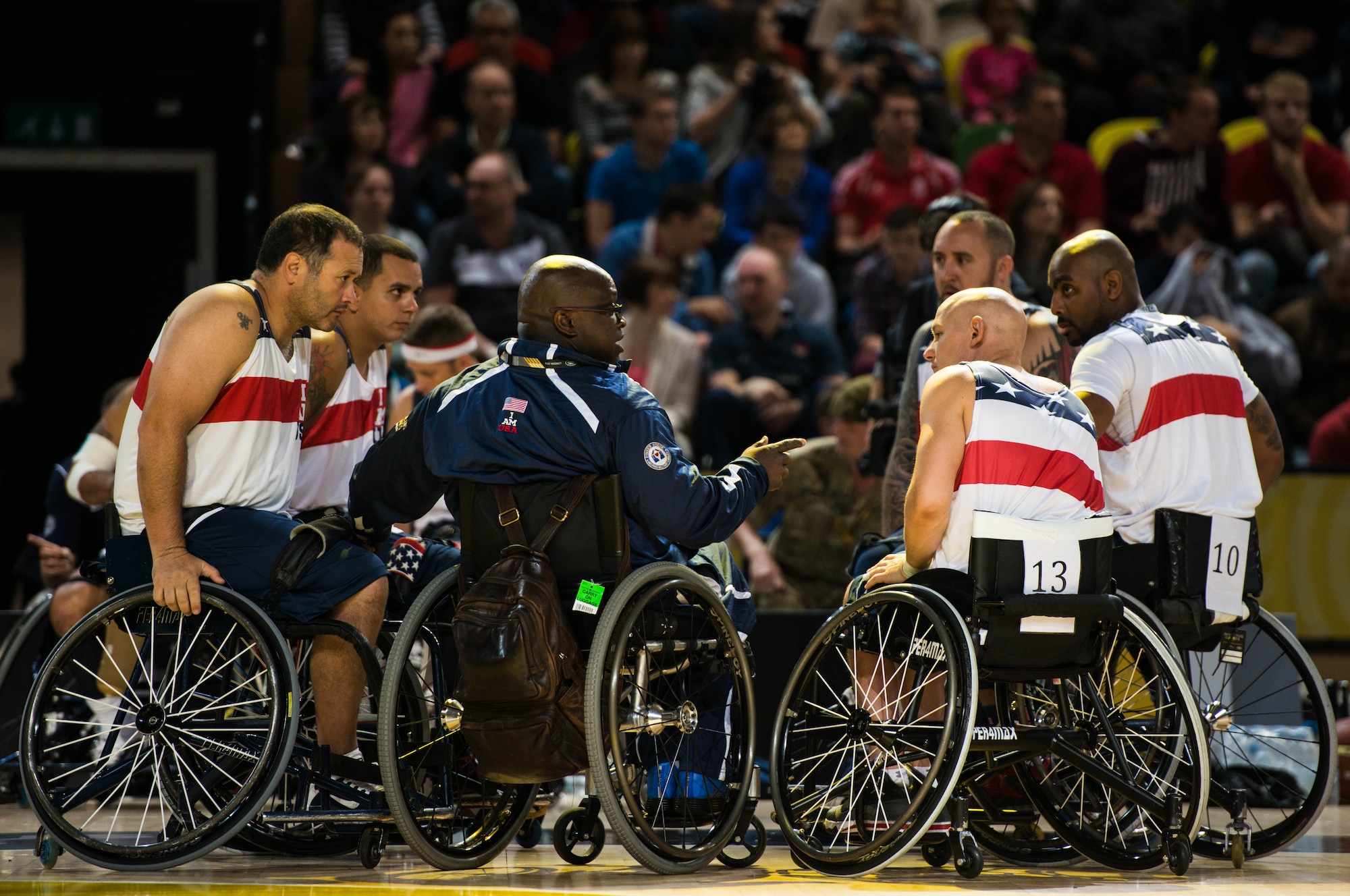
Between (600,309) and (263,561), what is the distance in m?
1.09

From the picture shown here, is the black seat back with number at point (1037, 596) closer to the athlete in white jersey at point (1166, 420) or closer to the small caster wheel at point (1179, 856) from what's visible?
the small caster wheel at point (1179, 856)

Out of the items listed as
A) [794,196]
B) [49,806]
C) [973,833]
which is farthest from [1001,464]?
[794,196]

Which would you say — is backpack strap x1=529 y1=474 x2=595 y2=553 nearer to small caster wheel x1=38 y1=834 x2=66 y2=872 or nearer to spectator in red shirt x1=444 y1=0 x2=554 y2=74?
small caster wheel x1=38 y1=834 x2=66 y2=872

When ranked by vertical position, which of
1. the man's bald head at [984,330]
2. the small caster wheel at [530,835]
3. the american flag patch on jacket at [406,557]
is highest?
the man's bald head at [984,330]

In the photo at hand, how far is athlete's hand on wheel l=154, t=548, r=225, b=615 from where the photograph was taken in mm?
3918

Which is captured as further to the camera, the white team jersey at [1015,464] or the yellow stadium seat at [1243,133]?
the yellow stadium seat at [1243,133]

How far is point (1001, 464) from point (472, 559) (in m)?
1.35

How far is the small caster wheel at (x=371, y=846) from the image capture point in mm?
4047

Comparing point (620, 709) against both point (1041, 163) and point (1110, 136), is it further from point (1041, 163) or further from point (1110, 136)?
point (1110, 136)

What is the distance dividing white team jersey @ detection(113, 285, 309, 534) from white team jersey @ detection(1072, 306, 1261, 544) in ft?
7.25

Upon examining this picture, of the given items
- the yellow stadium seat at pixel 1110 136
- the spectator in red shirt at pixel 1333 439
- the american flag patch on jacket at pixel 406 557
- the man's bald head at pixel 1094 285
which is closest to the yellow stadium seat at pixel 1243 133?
the yellow stadium seat at pixel 1110 136

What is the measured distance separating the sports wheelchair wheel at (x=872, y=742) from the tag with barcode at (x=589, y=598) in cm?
55

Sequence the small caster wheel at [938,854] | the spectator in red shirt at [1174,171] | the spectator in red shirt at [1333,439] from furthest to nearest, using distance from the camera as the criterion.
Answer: the spectator in red shirt at [1174,171] < the spectator in red shirt at [1333,439] < the small caster wheel at [938,854]

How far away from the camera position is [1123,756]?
398 cm
